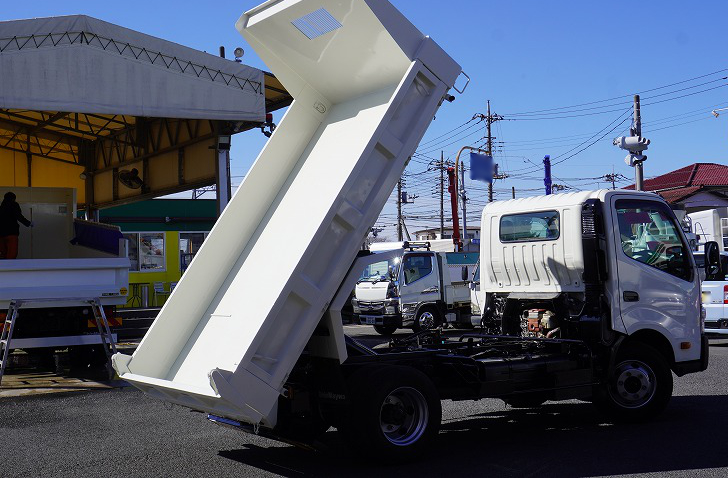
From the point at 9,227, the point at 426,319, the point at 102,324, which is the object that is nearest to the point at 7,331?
the point at 102,324

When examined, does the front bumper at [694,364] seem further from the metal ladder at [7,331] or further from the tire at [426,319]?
the tire at [426,319]

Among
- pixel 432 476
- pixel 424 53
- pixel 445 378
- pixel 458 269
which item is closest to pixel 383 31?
pixel 424 53

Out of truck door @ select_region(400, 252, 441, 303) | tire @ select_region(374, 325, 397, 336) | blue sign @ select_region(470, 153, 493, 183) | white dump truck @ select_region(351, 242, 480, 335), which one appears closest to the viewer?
white dump truck @ select_region(351, 242, 480, 335)

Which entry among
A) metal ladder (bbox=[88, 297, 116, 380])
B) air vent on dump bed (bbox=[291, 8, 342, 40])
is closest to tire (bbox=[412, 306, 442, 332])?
metal ladder (bbox=[88, 297, 116, 380])

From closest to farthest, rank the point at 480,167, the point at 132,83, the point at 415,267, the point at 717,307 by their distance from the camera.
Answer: the point at 132,83 → the point at 717,307 → the point at 415,267 → the point at 480,167

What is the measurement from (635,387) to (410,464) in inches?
117

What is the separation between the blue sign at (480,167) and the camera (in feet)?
118

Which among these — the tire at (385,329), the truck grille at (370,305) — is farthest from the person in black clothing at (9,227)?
the tire at (385,329)

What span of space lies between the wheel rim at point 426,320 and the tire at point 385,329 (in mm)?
692

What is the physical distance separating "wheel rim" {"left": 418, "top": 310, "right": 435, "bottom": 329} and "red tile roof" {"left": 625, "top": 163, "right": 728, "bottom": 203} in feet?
52.6

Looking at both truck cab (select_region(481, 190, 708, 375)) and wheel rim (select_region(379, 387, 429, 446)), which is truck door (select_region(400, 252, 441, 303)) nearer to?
truck cab (select_region(481, 190, 708, 375))

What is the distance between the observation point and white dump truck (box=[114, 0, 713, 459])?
19.7 feet

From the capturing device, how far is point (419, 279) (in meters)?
19.7

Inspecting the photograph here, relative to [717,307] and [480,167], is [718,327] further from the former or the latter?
[480,167]
